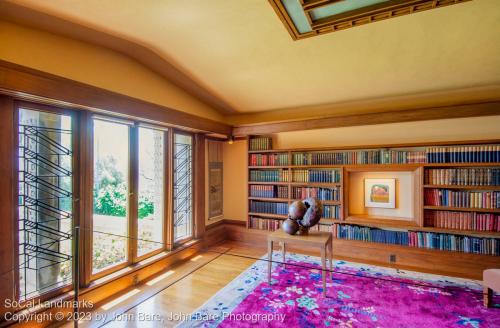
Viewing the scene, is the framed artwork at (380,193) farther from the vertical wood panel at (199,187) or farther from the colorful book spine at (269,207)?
the vertical wood panel at (199,187)

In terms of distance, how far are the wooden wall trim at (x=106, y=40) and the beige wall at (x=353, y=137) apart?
146cm

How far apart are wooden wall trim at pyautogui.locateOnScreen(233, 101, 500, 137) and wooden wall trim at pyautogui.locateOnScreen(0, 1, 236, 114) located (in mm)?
964

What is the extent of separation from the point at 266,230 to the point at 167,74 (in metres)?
3.17

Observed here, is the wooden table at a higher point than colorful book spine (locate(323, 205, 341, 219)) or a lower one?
lower

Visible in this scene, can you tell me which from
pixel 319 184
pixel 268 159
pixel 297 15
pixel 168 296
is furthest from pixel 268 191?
pixel 297 15

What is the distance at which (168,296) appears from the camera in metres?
2.91

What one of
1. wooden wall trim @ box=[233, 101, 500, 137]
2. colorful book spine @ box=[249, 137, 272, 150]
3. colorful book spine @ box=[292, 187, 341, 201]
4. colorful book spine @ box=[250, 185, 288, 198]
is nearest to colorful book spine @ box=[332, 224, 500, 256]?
colorful book spine @ box=[292, 187, 341, 201]

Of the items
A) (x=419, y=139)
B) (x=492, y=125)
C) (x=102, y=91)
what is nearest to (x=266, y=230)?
(x=419, y=139)

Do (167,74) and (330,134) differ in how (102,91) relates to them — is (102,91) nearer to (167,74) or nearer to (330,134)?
(167,74)

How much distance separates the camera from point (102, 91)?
270 centimetres

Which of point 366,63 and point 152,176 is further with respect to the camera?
point 152,176

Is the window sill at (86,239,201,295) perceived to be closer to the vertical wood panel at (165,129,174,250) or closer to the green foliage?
the vertical wood panel at (165,129,174,250)

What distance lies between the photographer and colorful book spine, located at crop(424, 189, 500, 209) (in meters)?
3.26

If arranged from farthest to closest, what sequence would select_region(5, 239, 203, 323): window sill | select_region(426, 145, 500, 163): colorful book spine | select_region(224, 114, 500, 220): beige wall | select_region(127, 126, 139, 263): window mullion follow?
1. select_region(224, 114, 500, 220): beige wall
2. select_region(127, 126, 139, 263): window mullion
3. select_region(426, 145, 500, 163): colorful book spine
4. select_region(5, 239, 203, 323): window sill
